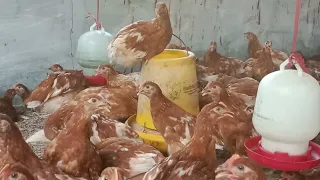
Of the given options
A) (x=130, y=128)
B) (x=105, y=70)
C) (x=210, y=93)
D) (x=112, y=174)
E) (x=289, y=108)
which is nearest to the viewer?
(x=289, y=108)

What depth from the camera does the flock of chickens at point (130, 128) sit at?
3.29 feet

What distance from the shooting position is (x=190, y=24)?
197cm

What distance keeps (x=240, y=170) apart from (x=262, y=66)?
0.84 m

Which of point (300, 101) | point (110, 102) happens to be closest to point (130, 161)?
point (110, 102)

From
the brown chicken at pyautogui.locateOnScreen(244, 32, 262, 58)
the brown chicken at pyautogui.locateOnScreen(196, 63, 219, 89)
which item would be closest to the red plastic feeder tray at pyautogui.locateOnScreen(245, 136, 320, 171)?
the brown chicken at pyautogui.locateOnScreen(196, 63, 219, 89)

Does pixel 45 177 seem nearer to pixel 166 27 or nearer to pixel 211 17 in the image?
pixel 166 27

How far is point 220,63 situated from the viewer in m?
1.87

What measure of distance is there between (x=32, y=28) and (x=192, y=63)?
31.5 inches

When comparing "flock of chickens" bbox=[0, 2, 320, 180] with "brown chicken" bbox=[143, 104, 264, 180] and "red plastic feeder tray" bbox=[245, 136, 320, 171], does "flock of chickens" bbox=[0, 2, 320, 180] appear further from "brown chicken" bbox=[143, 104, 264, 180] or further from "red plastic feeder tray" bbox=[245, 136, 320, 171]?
"red plastic feeder tray" bbox=[245, 136, 320, 171]

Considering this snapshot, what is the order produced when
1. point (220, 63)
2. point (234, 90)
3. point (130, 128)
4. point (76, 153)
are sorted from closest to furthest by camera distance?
point (76, 153), point (130, 128), point (234, 90), point (220, 63)

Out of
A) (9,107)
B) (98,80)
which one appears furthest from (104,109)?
(9,107)

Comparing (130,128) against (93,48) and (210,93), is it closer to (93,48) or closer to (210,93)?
(210,93)

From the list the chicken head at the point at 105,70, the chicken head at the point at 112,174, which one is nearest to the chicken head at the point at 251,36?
the chicken head at the point at 105,70

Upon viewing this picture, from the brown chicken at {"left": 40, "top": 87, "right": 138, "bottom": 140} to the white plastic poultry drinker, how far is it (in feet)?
0.78
